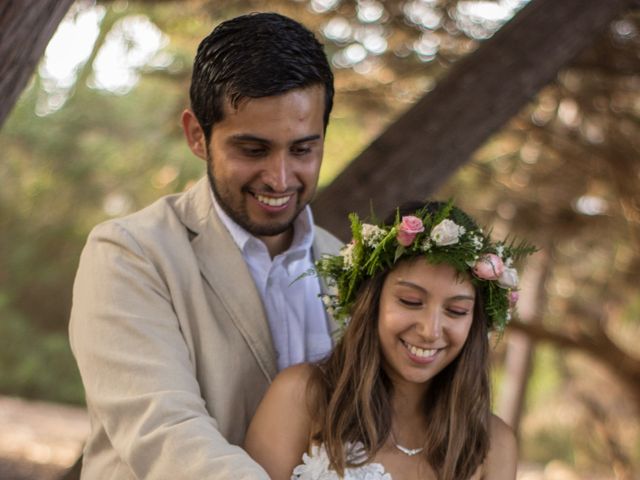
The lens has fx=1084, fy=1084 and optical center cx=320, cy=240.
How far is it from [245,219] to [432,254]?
61 cm

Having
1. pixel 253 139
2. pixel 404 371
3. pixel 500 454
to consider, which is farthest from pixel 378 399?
pixel 253 139

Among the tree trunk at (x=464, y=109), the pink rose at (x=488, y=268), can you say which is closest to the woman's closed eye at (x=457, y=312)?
the pink rose at (x=488, y=268)

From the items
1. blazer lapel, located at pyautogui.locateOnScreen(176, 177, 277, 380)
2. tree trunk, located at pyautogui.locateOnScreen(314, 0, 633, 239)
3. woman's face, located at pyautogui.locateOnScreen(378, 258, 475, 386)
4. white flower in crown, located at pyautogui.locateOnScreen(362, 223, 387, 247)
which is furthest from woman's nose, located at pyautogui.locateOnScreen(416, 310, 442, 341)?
tree trunk, located at pyautogui.locateOnScreen(314, 0, 633, 239)

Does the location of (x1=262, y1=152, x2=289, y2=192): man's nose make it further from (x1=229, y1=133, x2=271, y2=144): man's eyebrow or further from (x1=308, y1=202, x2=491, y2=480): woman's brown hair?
(x1=308, y1=202, x2=491, y2=480): woman's brown hair

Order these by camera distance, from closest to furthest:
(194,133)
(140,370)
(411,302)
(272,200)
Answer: (140,370) → (411,302) → (272,200) → (194,133)

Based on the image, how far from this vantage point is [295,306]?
3551mm

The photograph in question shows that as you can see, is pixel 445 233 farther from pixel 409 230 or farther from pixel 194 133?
pixel 194 133

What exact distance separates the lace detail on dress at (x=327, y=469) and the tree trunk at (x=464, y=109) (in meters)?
1.71

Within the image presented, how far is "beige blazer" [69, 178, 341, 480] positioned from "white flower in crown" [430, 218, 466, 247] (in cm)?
61

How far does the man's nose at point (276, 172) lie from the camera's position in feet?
10.6

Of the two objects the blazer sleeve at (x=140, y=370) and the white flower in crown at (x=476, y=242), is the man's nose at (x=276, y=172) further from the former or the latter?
the white flower in crown at (x=476, y=242)

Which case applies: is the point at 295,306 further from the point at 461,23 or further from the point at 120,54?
the point at 120,54

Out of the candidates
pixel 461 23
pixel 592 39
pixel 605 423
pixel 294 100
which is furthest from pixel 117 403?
pixel 605 423

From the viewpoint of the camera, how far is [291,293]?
11.7ft
